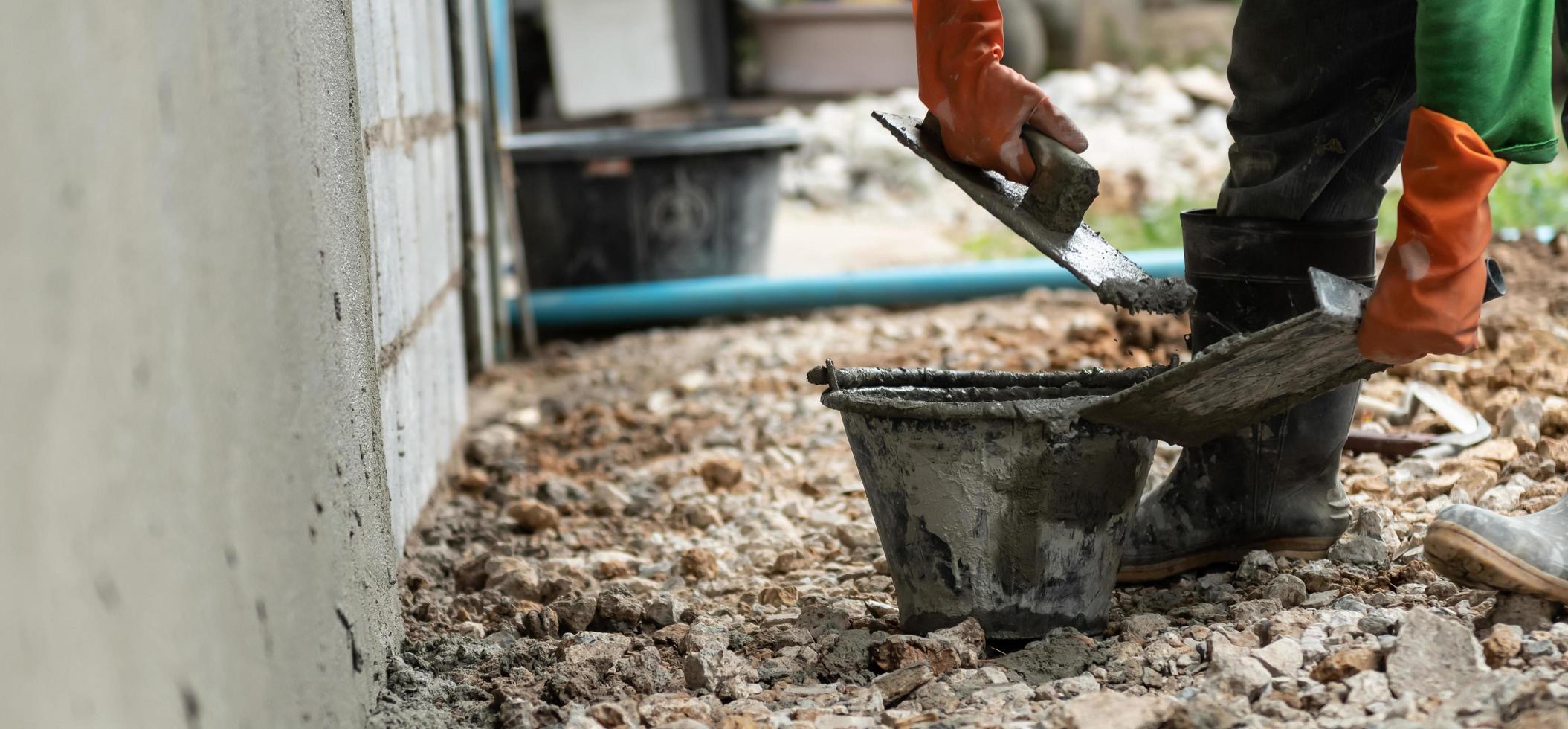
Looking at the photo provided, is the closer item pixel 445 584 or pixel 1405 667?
pixel 1405 667

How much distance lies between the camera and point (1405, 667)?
5.04 ft

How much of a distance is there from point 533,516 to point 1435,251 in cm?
170

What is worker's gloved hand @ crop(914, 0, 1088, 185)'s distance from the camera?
1.81 m

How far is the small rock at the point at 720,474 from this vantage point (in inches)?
114

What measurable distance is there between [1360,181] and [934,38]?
675 mm

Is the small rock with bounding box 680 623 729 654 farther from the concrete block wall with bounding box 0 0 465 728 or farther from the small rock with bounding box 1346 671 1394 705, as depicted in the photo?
the small rock with bounding box 1346 671 1394 705

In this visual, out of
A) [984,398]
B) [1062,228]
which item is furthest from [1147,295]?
[984,398]

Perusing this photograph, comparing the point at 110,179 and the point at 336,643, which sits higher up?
the point at 110,179

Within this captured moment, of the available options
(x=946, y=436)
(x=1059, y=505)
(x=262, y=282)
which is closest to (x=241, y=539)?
(x=262, y=282)

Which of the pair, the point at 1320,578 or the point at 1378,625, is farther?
the point at 1320,578

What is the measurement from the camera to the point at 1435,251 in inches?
62.4

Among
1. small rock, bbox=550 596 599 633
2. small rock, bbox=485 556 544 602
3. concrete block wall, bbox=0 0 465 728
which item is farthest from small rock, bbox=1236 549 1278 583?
concrete block wall, bbox=0 0 465 728

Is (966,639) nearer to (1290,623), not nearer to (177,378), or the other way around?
(1290,623)

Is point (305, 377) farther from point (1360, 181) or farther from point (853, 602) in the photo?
point (1360, 181)
